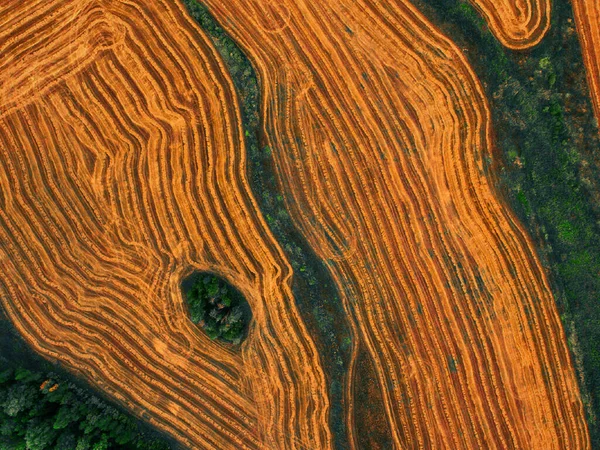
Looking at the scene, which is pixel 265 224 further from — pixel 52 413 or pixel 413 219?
pixel 52 413

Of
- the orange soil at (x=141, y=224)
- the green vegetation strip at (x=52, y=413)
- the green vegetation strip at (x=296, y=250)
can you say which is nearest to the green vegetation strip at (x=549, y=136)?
the green vegetation strip at (x=296, y=250)

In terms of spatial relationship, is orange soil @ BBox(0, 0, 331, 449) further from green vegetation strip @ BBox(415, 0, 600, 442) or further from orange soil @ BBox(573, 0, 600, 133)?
orange soil @ BBox(573, 0, 600, 133)

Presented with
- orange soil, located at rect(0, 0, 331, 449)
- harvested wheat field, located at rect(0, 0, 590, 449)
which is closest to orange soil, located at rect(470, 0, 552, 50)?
harvested wheat field, located at rect(0, 0, 590, 449)

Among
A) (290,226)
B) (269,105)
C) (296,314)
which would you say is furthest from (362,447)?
(269,105)

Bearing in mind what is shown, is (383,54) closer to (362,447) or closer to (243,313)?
(243,313)

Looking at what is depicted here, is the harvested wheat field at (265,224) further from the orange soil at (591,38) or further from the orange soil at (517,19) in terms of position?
the orange soil at (591,38)

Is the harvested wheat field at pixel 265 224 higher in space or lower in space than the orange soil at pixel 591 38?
lower
